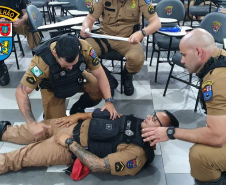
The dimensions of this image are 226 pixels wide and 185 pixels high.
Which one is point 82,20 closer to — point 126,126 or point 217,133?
point 126,126

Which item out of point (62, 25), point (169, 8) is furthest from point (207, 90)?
point (169, 8)

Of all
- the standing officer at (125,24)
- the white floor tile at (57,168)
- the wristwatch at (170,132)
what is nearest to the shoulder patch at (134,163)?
the wristwatch at (170,132)

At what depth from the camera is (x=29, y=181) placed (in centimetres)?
169

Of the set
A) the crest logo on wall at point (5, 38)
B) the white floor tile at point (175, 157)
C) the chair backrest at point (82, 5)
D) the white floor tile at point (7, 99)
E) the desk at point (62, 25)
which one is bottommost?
the white floor tile at point (175, 157)

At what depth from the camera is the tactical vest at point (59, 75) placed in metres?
1.67

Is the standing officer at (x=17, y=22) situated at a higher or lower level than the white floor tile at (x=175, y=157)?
higher

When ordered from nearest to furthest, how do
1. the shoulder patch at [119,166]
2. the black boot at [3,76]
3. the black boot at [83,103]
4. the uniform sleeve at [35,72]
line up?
1. the shoulder patch at [119,166]
2. the uniform sleeve at [35,72]
3. the black boot at [83,103]
4. the black boot at [3,76]

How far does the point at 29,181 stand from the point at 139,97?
1452 millimetres

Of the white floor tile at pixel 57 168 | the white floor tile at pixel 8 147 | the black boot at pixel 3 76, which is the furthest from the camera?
the black boot at pixel 3 76

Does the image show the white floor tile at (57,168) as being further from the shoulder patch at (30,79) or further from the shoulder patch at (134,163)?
the shoulder patch at (30,79)

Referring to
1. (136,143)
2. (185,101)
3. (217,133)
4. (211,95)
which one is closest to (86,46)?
(136,143)

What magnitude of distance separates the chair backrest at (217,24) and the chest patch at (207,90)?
4.75 feet

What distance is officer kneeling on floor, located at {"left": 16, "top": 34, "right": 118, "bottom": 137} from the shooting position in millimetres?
1553

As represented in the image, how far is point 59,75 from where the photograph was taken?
5.72ft
